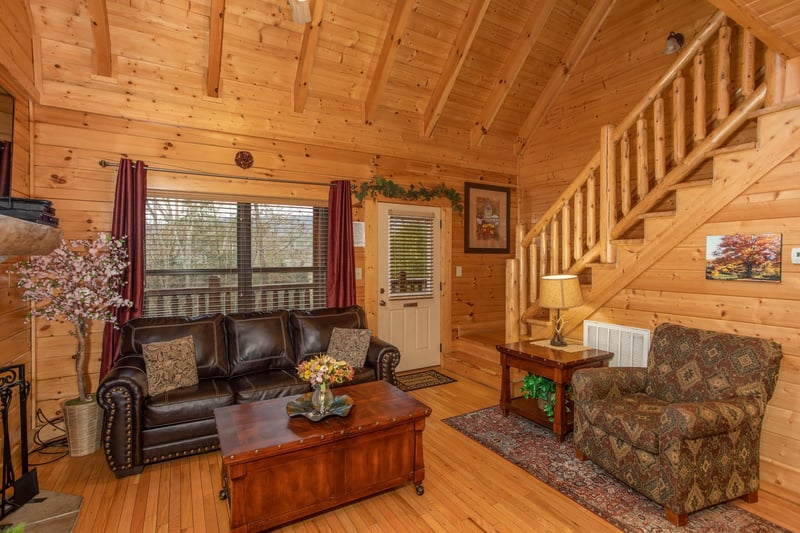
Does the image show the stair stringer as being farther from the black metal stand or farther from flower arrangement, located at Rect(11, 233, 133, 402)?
the black metal stand

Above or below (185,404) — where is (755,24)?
above

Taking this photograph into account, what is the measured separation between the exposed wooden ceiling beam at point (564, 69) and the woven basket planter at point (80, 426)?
228 inches

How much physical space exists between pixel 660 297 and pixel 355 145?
3461 millimetres

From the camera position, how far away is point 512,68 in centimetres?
518

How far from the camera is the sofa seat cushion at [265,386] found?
10.7 feet

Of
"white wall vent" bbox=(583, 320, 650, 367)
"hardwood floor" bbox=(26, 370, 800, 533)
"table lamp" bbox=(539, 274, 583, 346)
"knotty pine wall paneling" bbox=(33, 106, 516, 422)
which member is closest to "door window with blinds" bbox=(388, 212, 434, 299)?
"knotty pine wall paneling" bbox=(33, 106, 516, 422)

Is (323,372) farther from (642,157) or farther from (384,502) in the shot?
(642,157)

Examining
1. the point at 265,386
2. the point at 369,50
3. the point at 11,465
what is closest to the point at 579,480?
the point at 265,386

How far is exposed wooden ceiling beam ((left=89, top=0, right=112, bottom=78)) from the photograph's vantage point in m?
3.30

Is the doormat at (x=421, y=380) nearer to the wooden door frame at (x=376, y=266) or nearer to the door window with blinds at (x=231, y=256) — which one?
the wooden door frame at (x=376, y=266)

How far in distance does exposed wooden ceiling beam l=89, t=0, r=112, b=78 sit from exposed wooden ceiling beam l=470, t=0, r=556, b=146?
4112mm

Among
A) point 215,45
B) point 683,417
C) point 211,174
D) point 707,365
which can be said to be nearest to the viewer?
point 683,417

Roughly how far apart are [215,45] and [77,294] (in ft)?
7.70

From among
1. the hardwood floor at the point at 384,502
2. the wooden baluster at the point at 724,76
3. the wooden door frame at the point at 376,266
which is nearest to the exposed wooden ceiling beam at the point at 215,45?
the wooden door frame at the point at 376,266
